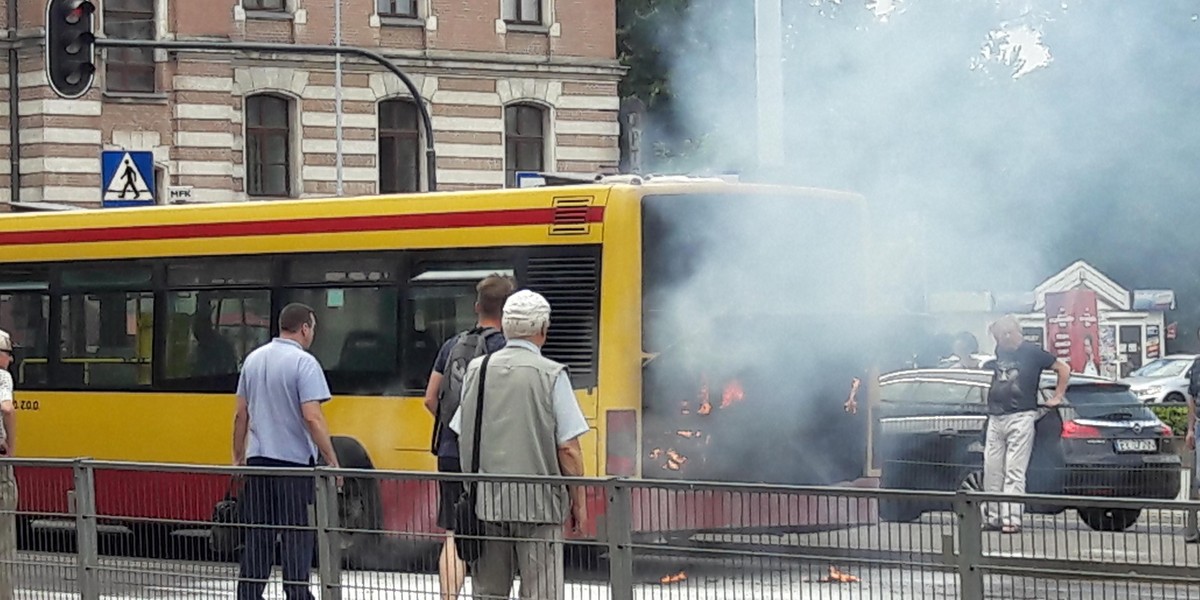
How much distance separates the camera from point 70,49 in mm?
23391

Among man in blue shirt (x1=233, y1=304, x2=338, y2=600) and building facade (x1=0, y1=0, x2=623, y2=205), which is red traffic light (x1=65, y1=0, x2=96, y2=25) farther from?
building facade (x1=0, y1=0, x2=623, y2=205)

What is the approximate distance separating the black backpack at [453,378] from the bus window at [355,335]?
11.7 feet

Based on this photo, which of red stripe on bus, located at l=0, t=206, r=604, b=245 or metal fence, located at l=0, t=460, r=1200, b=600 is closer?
metal fence, located at l=0, t=460, r=1200, b=600

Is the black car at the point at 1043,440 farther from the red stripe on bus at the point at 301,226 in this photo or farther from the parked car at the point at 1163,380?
the parked car at the point at 1163,380

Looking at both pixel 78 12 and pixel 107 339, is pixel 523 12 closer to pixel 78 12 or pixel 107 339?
pixel 78 12

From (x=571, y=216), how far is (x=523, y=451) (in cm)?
502

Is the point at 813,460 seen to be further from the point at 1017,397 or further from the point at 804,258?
the point at 1017,397

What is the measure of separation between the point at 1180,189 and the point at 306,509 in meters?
8.18

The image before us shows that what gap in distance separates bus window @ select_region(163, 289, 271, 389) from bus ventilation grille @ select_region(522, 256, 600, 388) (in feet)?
8.09

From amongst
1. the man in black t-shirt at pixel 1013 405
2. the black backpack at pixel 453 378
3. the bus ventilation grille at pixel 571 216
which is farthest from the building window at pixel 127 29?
the black backpack at pixel 453 378

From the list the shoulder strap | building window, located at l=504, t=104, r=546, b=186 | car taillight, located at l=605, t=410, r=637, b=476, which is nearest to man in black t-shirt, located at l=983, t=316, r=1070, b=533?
car taillight, located at l=605, t=410, r=637, b=476

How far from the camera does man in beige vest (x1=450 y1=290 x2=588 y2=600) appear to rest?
918 cm

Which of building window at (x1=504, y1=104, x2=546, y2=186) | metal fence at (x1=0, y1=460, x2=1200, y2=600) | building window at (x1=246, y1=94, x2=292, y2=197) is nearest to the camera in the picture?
metal fence at (x1=0, y1=460, x2=1200, y2=600)

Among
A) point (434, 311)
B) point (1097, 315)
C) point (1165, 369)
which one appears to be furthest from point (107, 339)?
point (1165, 369)
